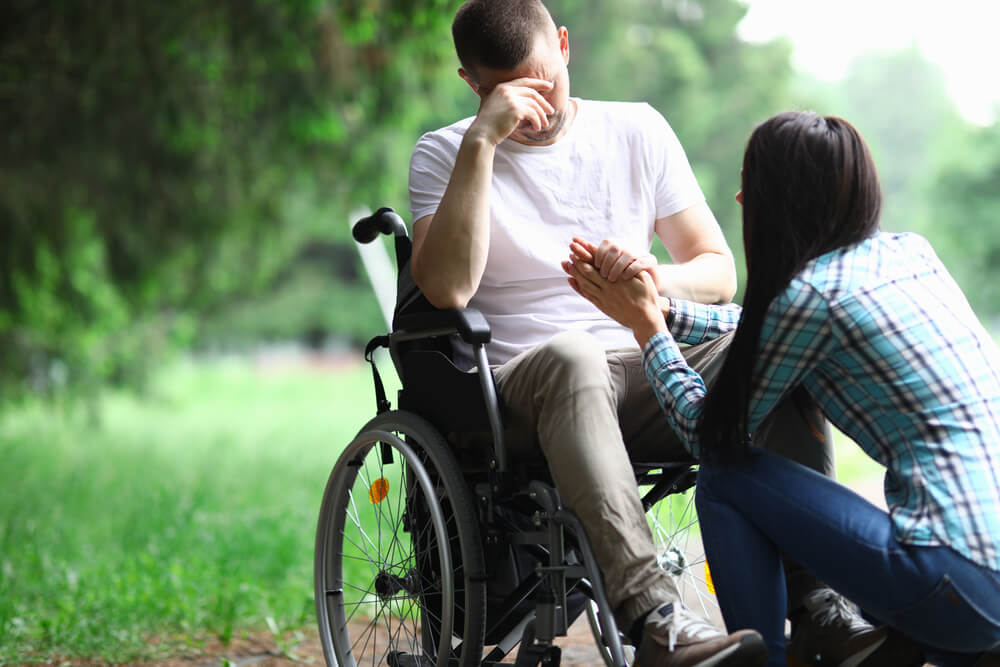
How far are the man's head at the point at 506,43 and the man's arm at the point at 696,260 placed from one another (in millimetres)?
408

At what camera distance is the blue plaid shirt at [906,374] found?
179cm

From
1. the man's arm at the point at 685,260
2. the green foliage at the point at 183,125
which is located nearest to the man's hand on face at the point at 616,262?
the man's arm at the point at 685,260

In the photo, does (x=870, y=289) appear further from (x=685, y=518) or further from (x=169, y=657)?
(x=169, y=657)

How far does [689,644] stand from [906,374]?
56 cm

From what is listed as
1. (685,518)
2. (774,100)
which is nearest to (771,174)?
(685,518)

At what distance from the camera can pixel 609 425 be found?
2.07m

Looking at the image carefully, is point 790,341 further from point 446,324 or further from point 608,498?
point 446,324

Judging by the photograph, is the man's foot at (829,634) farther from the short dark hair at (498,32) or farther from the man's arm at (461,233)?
the short dark hair at (498,32)

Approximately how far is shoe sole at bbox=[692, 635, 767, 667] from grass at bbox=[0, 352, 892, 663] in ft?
6.50

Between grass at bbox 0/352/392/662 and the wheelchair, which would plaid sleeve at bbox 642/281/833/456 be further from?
grass at bbox 0/352/392/662

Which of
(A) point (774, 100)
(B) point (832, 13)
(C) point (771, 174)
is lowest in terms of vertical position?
(C) point (771, 174)

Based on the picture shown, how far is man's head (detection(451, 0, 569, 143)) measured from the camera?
2.48 metres

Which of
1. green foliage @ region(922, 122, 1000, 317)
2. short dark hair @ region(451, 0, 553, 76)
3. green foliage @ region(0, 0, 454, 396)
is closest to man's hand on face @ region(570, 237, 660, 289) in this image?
short dark hair @ region(451, 0, 553, 76)

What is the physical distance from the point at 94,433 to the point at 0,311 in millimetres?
4201
